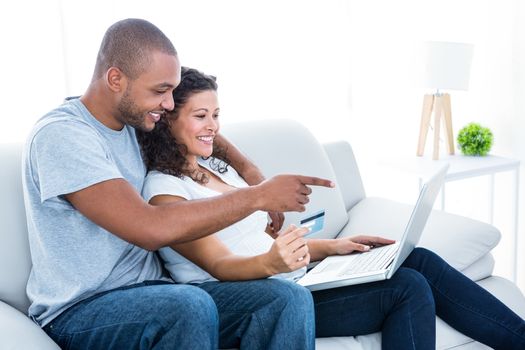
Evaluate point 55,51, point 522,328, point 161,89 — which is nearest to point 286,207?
point 161,89

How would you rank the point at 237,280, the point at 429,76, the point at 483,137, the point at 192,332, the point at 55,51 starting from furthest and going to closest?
the point at 483,137 < the point at 429,76 < the point at 55,51 < the point at 237,280 < the point at 192,332

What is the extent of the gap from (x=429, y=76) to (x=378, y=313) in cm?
136

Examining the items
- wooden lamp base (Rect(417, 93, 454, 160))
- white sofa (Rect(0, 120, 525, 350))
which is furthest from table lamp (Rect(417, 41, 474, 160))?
white sofa (Rect(0, 120, 525, 350))

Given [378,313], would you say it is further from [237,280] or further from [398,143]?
[398,143]

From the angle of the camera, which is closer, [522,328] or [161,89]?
[161,89]

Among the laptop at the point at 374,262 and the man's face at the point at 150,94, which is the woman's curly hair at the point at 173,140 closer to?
the man's face at the point at 150,94

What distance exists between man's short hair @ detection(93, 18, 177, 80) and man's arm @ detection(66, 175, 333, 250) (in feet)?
0.88

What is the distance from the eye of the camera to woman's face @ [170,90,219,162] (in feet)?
5.55

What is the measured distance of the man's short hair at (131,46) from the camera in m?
1.48

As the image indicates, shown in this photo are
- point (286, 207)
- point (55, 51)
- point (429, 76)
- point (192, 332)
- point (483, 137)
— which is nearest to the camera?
point (192, 332)

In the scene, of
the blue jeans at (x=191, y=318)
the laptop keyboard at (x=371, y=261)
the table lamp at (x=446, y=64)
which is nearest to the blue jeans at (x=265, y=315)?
the blue jeans at (x=191, y=318)

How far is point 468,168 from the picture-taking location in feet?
8.77

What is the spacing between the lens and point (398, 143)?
341 centimetres

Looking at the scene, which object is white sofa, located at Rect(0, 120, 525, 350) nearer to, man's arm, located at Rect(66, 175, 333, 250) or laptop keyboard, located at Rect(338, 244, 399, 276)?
laptop keyboard, located at Rect(338, 244, 399, 276)
